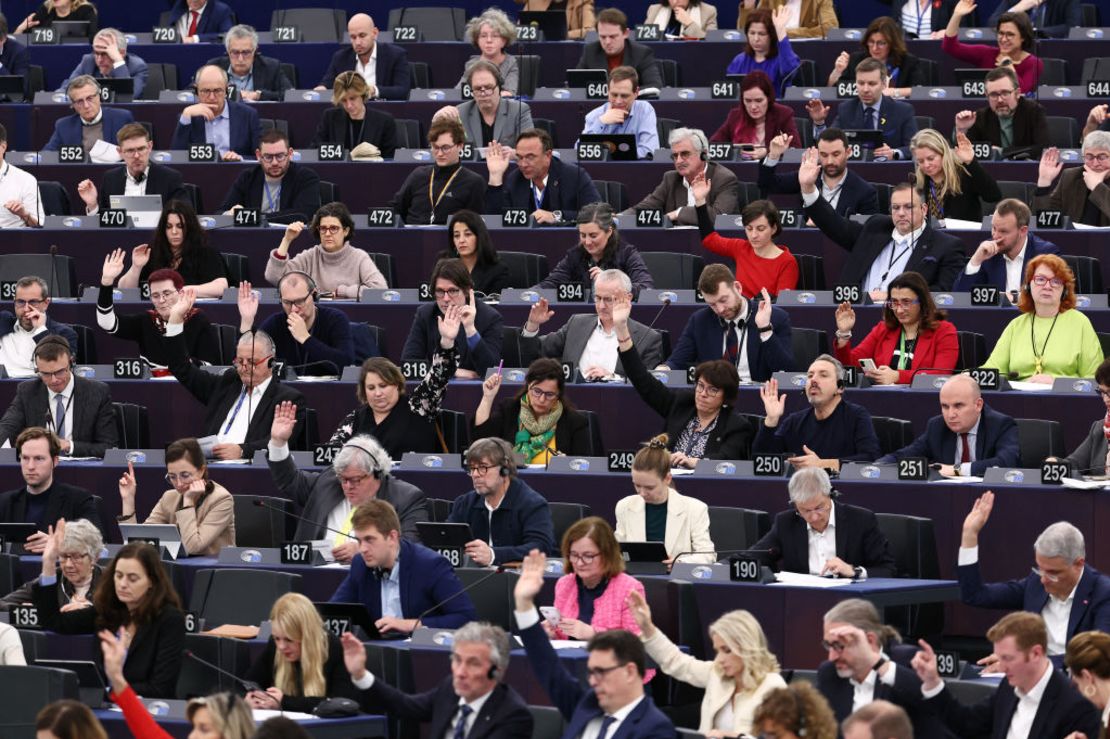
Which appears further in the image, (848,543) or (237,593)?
(237,593)

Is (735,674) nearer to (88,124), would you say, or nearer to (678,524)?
(678,524)

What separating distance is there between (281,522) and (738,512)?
5.75ft

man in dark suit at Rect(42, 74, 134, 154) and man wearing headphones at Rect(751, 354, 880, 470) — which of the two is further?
man in dark suit at Rect(42, 74, 134, 154)

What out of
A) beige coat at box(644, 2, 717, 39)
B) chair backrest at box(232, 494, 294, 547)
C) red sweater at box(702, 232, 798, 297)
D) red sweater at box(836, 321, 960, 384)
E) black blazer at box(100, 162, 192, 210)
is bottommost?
chair backrest at box(232, 494, 294, 547)

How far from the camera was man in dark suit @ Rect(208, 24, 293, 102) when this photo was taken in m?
12.0

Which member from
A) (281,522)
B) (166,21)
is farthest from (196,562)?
(166,21)

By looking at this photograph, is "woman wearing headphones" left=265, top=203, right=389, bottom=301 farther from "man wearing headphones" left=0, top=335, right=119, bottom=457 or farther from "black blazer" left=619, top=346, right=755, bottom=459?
"black blazer" left=619, top=346, right=755, bottom=459

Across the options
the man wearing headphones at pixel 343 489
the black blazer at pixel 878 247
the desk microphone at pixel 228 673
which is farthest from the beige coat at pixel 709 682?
the black blazer at pixel 878 247

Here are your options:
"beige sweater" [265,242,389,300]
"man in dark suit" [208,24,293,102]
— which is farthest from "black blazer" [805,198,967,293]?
"man in dark suit" [208,24,293,102]

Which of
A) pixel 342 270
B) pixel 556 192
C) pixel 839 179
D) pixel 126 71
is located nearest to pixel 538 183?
pixel 556 192

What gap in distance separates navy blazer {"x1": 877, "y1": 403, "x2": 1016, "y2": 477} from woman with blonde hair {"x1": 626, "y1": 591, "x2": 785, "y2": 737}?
192 cm

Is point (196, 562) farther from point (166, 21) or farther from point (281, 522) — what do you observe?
point (166, 21)

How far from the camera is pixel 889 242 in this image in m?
9.74

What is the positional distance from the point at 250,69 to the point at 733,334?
4.14 meters
